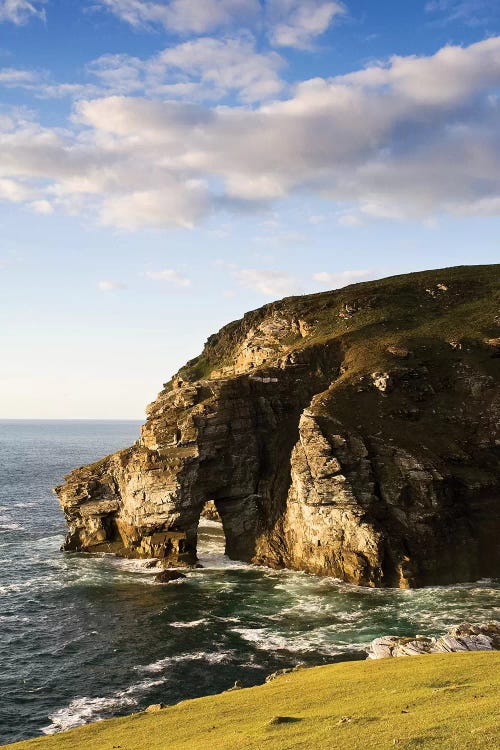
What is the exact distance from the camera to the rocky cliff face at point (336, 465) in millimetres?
73312

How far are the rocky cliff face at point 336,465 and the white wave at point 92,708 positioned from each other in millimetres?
33856

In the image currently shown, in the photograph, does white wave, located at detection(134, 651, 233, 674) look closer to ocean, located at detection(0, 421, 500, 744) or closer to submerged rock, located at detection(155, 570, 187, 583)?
ocean, located at detection(0, 421, 500, 744)

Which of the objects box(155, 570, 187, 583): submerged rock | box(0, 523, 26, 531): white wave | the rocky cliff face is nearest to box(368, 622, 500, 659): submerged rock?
the rocky cliff face

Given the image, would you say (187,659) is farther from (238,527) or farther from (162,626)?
(238,527)

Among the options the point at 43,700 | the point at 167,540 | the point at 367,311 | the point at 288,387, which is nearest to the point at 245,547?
the point at 167,540

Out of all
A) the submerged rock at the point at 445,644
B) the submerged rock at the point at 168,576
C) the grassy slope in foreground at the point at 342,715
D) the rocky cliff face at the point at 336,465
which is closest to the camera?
the grassy slope in foreground at the point at 342,715

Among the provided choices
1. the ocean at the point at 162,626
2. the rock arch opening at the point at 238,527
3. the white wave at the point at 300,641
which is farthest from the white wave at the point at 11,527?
the white wave at the point at 300,641

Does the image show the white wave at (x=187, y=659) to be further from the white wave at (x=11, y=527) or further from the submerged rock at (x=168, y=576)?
the white wave at (x=11, y=527)

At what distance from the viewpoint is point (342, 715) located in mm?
29375

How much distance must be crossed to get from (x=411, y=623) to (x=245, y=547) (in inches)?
1231

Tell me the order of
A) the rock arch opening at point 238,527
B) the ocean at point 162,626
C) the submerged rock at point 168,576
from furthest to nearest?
the rock arch opening at point 238,527 < the submerged rock at point 168,576 < the ocean at point 162,626

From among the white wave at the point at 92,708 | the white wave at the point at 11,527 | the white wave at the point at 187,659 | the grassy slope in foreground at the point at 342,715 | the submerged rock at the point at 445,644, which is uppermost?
the grassy slope in foreground at the point at 342,715

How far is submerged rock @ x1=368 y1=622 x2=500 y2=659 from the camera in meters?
44.5

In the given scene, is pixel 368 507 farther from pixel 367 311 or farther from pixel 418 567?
pixel 367 311
